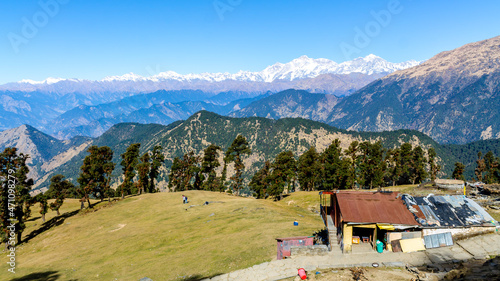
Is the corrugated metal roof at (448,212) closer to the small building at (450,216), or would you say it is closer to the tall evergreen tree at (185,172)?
the small building at (450,216)

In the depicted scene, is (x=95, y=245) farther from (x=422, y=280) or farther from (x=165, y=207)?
(x=422, y=280)

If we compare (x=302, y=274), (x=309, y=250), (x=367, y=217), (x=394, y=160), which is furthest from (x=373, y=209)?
(x=394, y=160)

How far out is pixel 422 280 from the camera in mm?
25797

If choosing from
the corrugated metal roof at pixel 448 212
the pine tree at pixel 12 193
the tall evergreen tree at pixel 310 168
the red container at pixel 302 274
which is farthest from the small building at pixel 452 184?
the pine tree at pixel 12 193

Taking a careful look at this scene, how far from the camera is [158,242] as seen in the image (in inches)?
1854

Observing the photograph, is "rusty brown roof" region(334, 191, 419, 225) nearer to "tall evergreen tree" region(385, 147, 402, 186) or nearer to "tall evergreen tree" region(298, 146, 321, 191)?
"tall evergreen tree" region(298, 146, 321, 191)

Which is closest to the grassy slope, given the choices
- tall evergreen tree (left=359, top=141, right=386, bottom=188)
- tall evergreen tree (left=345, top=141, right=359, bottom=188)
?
tall evergreen tree (left=345, top=141, right=359, bottom=188)

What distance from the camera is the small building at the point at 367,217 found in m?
32.8

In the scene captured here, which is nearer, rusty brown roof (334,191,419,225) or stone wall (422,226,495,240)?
rusty brown roof (334,191,419,225)

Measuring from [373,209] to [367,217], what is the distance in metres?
1.75

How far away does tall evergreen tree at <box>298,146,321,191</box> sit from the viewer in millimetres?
113062

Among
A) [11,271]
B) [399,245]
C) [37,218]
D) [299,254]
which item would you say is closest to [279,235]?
[299,254]

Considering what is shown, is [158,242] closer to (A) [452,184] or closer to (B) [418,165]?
(A) [452,184]

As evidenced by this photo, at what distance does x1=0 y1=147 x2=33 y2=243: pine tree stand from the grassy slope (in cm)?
490
